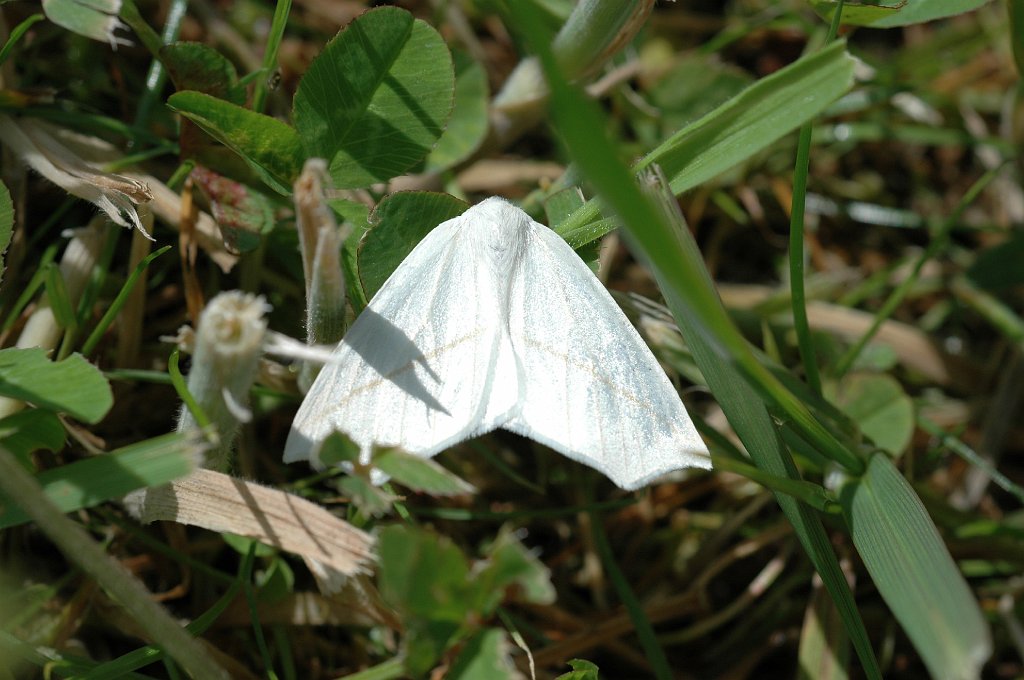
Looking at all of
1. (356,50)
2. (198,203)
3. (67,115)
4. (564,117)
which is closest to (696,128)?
(564,117)

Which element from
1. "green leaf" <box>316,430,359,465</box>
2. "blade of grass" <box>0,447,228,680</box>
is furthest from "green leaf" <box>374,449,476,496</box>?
"blade of grass" <box>0,447,228,680</box>

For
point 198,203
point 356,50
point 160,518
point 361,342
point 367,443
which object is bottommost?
point 160,518

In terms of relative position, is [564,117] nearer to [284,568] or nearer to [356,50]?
[356,50]

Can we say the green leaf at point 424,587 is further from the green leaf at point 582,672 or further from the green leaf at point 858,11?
the green leaf at point 858,11

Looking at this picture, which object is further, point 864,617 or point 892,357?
point 892,357

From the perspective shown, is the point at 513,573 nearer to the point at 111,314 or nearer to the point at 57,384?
the point at 57,384

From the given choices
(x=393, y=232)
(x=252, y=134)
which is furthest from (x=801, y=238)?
(x=252, y=134)
